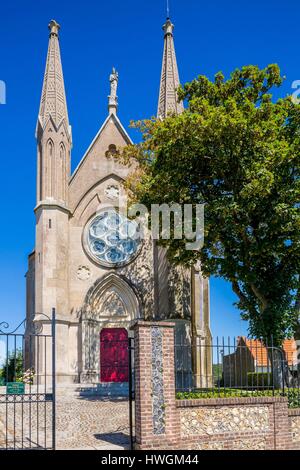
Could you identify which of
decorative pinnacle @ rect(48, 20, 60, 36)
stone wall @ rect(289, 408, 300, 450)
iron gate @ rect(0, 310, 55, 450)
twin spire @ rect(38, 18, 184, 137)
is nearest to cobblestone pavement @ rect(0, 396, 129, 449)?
iron gate @ rect(0, 310, 55, 450)

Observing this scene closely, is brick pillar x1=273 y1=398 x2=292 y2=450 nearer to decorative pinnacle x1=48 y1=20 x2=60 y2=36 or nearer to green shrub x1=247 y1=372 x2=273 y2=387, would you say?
→ green shrub x1=247 y1=372 x2=273 y2=387

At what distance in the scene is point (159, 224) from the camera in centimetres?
2161

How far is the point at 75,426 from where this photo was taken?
51.2 ft

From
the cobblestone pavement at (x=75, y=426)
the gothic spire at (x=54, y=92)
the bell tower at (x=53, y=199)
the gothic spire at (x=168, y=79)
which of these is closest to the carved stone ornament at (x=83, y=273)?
the bell tower at (x=53, y=199)

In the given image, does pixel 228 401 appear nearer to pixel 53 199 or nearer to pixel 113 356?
pixel 113 356

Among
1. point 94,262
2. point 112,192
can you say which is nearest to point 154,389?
point 94,262

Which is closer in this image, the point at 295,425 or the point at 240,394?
the point at 240,394

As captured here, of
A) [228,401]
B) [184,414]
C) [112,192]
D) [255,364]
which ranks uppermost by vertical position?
[112,192]

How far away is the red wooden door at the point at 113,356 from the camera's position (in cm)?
2872

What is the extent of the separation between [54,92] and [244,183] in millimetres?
14503

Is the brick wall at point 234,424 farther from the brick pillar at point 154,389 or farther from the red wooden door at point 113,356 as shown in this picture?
the red wooden door at point 113,356

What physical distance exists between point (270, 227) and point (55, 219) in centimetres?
1255

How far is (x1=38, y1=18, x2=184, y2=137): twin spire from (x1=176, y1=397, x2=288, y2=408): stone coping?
→ 60.4ft

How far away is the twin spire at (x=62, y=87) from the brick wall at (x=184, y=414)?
1870cm
